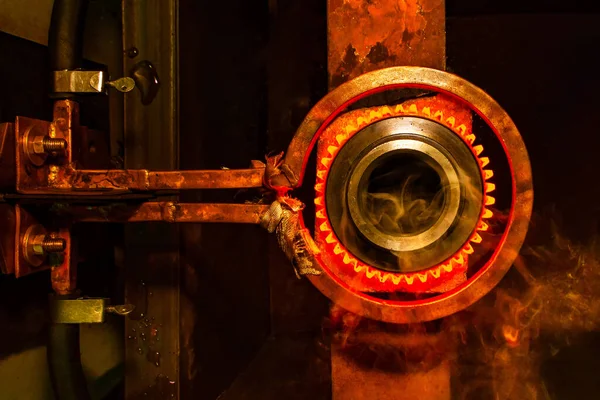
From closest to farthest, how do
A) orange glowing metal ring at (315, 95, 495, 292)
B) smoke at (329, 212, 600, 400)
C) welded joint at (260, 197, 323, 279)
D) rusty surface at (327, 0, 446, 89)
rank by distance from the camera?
welded joint at (260, 197, 323, 279) → orange glowing metal ring at (315, 95, 495, 292) → rusty surface at (327, 0, 446, 89) → smoke at (329, 212, 600, 400)

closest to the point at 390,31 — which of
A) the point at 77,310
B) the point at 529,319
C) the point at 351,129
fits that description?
the point at 351,129

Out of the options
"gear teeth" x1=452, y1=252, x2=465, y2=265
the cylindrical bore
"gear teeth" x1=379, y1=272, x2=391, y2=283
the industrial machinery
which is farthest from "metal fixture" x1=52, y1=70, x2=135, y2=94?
"gear teeth" x1=452, y1=252, x2=465, y2=265

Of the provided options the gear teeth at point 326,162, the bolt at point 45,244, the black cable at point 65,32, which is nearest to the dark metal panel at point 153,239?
the black cable at point 65,32

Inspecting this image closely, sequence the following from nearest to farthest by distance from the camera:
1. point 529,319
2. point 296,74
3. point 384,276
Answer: point 384,276 < point 529,319 < point 296,74

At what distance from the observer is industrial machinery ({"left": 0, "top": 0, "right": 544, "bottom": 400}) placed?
1.17m

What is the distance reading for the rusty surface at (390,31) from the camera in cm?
143

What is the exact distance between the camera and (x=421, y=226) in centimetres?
142

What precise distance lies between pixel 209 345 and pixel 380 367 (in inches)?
23.8

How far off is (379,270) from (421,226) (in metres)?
0.20

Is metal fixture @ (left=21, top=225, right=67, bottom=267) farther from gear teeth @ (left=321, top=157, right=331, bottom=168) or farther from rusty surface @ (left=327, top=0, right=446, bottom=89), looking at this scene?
rusty surface @ (left=327, top=0, right=446, bottom=89)

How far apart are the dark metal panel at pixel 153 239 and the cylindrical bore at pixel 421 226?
0.53 metres

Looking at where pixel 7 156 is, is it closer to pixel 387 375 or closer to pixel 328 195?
pixel 328 195

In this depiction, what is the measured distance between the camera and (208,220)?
1.19 m

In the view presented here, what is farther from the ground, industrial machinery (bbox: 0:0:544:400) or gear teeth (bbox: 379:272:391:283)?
industrial machinery (bbox: 0:0:544:400)
